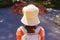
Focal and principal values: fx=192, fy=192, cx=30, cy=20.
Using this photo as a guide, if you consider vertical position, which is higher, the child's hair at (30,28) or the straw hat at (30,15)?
the straw hat at (30,15)

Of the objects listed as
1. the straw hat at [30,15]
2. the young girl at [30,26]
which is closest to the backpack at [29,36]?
the young girl at [30,26]

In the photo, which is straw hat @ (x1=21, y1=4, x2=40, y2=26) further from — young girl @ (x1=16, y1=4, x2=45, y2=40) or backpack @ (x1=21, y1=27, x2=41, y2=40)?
backpack @ (x1=21, y1=27, x2=41, y2=40)

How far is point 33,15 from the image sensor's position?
2.81 m

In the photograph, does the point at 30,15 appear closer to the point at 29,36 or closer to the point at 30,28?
the point at 30,28

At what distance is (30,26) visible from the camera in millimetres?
2861

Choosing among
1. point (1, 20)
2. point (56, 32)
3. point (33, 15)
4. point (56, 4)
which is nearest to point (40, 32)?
point (33, 15)

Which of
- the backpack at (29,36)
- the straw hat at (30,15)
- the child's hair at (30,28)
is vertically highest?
the straw hat at (30,15)

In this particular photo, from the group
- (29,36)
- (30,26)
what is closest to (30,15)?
(30,26)

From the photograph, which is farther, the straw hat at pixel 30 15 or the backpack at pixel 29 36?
the backpack at pixel 29 36

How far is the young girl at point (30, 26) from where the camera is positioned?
2809mm

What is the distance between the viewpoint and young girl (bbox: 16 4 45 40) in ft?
9.21

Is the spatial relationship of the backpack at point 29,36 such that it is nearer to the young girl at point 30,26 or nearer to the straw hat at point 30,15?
the young girl at point 30,26

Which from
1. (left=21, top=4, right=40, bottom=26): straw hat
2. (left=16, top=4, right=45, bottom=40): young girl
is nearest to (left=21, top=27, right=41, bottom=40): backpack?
(left=16, top=4, right=45, bottom=40): young girl

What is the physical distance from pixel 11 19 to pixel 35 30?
7894 mm
